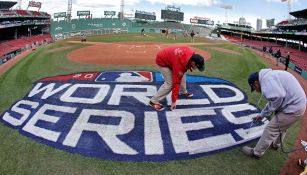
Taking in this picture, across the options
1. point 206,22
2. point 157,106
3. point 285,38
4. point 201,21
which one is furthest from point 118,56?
→ point 206,22

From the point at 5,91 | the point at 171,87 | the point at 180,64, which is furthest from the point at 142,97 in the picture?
the point at 5,91

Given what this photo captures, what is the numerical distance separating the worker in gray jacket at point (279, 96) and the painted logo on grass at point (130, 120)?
4.55 feet

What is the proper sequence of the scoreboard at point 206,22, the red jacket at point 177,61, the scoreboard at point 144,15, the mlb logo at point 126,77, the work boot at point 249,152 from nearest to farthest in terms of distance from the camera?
the work boot at point 249,152, the red jacket at point 177,61, the mlb logo at point 126,77, the scoreboard at point 144,15, the scoreboard at point 206,22

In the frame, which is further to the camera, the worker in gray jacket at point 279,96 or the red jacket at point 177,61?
the red jacket at point 177,61

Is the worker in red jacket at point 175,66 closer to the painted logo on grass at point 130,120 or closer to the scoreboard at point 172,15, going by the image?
the painted logo on grass at point 130,120

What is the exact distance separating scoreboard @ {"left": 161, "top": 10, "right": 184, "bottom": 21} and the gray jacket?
10135 centimetres

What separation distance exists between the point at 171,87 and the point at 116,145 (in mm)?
2919

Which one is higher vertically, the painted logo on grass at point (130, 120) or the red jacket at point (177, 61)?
the red jacket at point (177, 61)

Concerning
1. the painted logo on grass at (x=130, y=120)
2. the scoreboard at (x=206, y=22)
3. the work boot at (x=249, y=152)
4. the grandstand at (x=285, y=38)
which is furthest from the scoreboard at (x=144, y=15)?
the work boot at (x=249, y=152)

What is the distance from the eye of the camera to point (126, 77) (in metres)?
12.8

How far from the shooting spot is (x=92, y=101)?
31.7 ft

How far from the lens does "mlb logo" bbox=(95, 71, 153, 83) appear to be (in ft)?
40.2

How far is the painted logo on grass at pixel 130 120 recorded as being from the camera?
22.4 ft

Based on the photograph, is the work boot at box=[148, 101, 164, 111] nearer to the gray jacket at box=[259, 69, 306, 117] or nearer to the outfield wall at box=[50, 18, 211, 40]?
the gray jacket at box=[259, 69, 306, 117]
